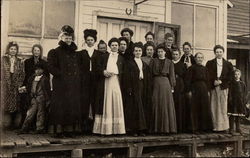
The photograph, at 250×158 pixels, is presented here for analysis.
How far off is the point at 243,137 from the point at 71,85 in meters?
3.87

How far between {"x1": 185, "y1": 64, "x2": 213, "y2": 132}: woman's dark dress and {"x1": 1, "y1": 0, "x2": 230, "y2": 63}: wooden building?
88.5 inches

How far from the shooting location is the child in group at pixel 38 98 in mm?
6504

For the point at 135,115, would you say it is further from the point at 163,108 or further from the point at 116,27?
the point at 116,27

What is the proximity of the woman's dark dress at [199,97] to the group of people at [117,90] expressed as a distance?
20 millimetres

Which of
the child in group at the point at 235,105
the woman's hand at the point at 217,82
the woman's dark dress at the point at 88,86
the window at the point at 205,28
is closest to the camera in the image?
the woman's dark dress at the point at 88,86

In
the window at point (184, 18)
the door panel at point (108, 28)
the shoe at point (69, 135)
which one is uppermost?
the window at point (184, 18)

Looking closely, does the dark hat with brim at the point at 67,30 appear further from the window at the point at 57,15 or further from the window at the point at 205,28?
the window at the point at 205,28

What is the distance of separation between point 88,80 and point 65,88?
1.85 feet

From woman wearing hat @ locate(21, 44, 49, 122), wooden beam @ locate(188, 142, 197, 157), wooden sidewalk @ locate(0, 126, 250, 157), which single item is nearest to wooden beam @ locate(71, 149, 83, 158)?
wooden sidewalk @ locate(0, 126, 250, 157)

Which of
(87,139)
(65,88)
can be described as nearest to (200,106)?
(87,139)

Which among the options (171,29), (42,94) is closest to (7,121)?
(42,94)

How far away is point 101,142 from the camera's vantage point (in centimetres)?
597

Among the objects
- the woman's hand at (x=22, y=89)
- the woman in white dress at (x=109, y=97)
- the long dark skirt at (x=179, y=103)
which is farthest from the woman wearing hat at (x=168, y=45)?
the woman's hand at (x=22, y=89)

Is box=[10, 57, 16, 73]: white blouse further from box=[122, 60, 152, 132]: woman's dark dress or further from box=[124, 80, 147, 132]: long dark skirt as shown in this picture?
box=[124, 80, 147, 132]: long dark skirt
